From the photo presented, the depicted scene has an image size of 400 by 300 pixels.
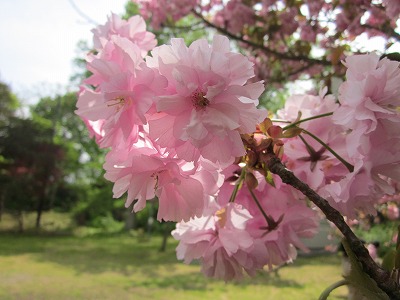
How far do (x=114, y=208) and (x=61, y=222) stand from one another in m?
2.20

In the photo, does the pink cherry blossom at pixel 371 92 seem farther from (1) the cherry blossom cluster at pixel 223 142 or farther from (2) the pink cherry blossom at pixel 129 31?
(2) the pink cherry blossom at pixel 129 31

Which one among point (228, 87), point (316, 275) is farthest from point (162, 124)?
point (316, 275)

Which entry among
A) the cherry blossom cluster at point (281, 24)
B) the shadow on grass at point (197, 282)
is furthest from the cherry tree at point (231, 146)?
the shadow on grass at point (197, 282)

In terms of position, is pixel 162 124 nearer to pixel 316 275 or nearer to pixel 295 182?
pixel 295 182

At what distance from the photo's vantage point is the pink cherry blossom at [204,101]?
9.9 inches

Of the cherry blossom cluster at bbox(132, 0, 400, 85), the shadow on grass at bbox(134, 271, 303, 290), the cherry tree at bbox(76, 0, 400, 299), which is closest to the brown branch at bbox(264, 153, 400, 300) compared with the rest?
the cherry tree at bbox(76, 0, 400, 299)

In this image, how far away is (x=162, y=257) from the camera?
20.8 ft

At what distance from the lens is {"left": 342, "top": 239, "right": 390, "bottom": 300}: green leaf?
0.28 meters

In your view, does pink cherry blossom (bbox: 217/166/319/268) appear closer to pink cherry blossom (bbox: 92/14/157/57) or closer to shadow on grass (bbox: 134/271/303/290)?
pink cherry blossom (bbox: 92/14/157/57)

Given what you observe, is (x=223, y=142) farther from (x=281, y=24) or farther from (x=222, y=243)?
(x=281, y=24)

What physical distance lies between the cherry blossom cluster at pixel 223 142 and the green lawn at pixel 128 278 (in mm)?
3453

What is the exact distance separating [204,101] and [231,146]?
37 millimetres

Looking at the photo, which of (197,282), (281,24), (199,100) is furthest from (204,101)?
(197,282)

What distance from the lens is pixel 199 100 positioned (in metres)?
0.27
